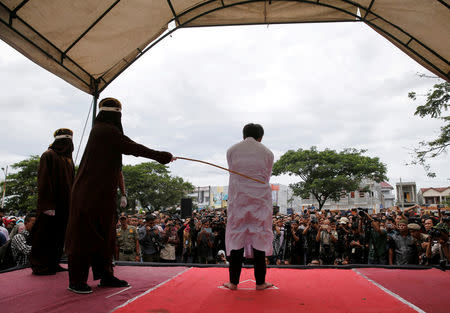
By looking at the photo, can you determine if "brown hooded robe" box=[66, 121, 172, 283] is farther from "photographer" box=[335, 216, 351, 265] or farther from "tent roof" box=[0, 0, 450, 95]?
"photographer" box=[335, 216, 351, 265]

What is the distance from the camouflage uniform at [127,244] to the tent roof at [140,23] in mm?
3562

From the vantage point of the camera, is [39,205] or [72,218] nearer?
[72,218]

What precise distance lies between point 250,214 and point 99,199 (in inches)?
55.7

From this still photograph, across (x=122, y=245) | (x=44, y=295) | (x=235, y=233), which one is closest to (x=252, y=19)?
(x=235, y=233)

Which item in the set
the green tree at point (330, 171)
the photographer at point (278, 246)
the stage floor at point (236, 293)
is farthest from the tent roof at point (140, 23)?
the green tree at point (330, 171)

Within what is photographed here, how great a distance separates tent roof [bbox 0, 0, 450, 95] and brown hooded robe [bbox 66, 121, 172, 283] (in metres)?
1.90

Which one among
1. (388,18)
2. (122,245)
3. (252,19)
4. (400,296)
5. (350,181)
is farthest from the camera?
(350,181)

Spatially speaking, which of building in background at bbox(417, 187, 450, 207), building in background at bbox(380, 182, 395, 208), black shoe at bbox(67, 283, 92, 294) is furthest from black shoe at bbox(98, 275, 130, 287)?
building in background at bbox(417, 187, 450, 207)

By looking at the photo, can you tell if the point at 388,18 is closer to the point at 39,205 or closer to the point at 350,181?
the point at 39,205

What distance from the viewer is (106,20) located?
14.6ft

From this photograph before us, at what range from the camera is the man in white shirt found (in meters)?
3.03

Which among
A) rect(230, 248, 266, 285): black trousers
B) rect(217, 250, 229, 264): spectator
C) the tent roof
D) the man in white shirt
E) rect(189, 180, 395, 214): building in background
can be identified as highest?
rect(189, 180, 395, 214): building in background

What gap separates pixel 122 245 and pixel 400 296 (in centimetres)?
605

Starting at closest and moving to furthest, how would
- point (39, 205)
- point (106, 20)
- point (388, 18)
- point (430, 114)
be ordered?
point (39, 205)
point (106, 20)
point (388, 18)
point (430, 114)
